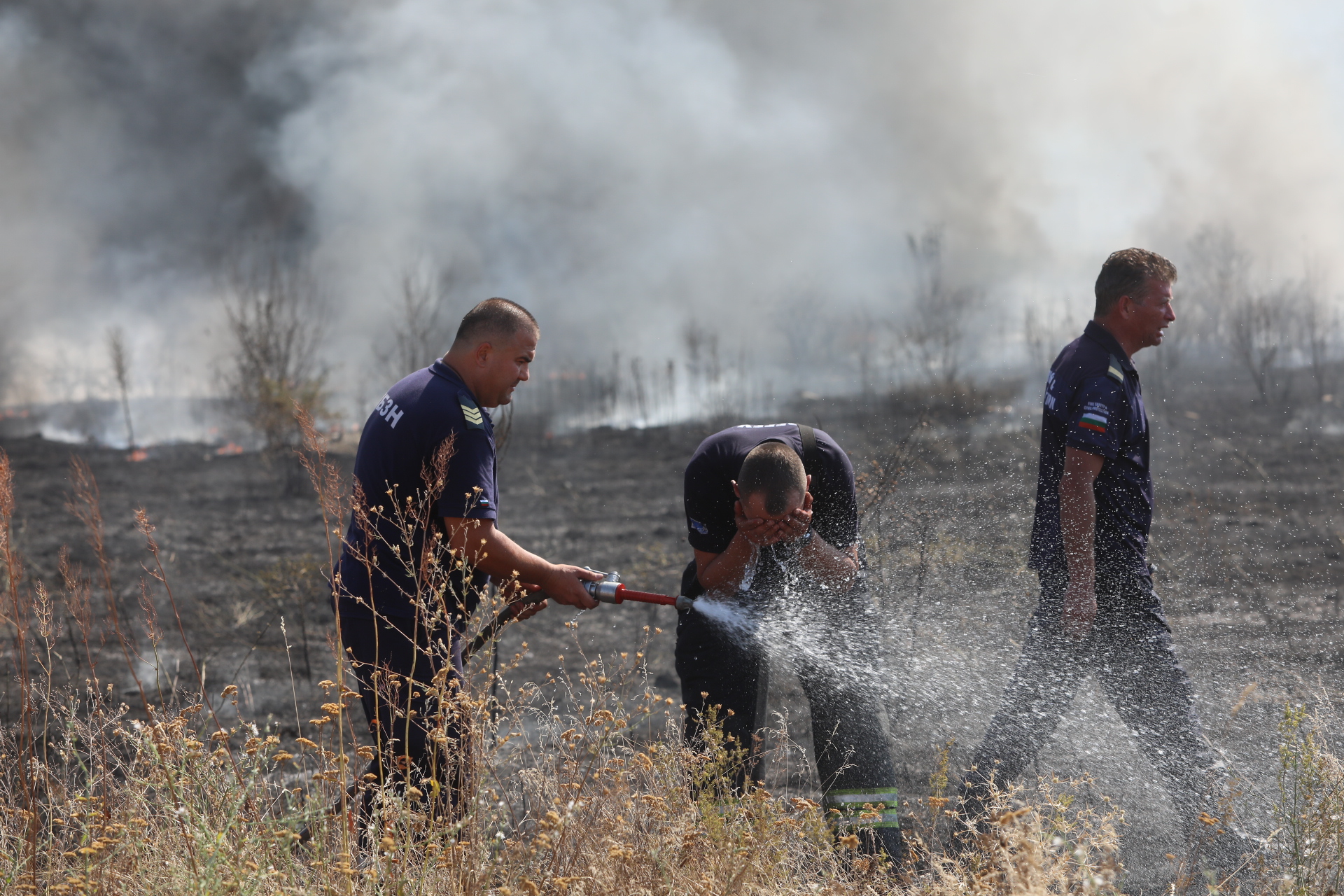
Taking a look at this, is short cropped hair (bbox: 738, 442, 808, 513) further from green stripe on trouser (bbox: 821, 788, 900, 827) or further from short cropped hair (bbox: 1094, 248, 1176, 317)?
short cropped hair (bbox: 1094, 248, 1176, 317)

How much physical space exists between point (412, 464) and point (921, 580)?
3.10 m

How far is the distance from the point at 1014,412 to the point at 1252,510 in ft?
39.5

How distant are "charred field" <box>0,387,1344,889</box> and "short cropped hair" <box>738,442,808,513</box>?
0.75m

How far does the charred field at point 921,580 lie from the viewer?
406cm

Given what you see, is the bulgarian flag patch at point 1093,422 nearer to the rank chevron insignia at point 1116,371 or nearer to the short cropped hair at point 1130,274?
the rank chevron insignia at point 1116,371

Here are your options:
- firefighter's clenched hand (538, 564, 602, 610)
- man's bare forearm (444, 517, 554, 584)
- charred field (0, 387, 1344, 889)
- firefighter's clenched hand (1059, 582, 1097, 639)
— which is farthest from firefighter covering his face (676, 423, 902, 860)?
firefighter's clenched hand (1059, 582, 1097, 639)

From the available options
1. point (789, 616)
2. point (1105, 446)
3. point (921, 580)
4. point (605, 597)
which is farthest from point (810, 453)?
point (921, 580)

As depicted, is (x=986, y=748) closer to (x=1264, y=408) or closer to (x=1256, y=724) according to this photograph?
(x=1256, y=724)

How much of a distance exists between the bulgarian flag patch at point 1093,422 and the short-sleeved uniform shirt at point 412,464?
212 cm

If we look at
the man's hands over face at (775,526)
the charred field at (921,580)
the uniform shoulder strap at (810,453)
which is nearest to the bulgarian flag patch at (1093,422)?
the uniform shoulder strap at (810,453)

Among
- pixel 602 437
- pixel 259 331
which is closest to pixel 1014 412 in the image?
pixel 602 437

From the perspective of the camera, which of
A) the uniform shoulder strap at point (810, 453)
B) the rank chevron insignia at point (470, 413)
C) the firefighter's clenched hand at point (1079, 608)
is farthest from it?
the uniform shoulder strap at point (810, 453)

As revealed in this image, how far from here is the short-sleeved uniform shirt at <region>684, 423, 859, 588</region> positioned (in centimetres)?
346

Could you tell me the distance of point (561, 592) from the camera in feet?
10.4
